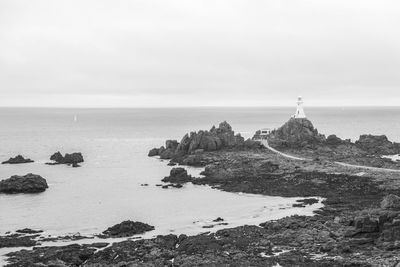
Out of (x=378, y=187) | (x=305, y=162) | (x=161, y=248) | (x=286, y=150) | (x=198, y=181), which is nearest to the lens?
(x=161, y=248)

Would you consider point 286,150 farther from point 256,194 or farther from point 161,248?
point 161,248

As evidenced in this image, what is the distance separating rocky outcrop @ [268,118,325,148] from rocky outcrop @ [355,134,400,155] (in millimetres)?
8251

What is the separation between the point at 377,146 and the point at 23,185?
67.4m

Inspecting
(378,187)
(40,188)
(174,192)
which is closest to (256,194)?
(174,192)

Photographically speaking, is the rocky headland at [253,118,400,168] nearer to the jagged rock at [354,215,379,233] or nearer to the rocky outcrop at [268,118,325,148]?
the rocky outcrop at [268,118,325,148]

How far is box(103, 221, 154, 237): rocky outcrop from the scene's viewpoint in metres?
43.6

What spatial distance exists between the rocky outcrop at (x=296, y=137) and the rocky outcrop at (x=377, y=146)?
825cm

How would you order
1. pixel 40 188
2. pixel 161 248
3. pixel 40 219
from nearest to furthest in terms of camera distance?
pixel 161 248, pixel 40 219, pixel 40 188

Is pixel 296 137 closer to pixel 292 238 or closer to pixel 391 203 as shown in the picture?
pixel 391 203

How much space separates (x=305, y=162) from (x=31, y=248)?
164 feet

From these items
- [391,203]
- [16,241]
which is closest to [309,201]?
[391,203]

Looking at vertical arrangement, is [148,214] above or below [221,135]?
below

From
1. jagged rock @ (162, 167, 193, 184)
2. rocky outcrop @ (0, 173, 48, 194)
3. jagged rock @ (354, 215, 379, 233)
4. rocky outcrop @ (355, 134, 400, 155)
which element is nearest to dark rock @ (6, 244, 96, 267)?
jagged rock @ (354, 215, 379, 233)

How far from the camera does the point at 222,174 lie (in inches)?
2847
